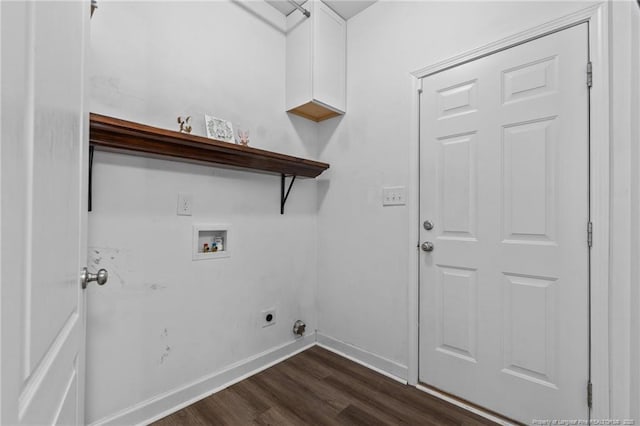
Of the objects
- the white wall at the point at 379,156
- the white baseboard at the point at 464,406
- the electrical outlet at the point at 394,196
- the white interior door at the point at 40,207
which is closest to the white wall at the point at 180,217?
the white wall at the point at 379,156

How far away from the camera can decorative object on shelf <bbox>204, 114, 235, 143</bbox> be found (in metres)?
1.78

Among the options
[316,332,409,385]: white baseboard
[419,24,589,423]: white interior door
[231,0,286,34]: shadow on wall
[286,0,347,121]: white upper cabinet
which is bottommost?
[316,332,409,385]: white baseboard

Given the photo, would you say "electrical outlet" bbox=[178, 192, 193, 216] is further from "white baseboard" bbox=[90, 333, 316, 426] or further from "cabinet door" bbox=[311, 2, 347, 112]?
"cabinet door" bbox=[311, 2, 347, 112]

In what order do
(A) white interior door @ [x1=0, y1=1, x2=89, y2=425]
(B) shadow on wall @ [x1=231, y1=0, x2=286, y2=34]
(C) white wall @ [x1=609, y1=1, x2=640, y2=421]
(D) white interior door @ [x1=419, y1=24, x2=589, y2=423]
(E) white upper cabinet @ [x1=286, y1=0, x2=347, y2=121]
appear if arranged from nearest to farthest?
(A) white interior door @ [x1=0, y1=1, x2=89, y2=425] → (C) white wall @ [x1=609, y1=1, x2=640, y2=421] → (D) white interior door @ [x1=419, y1=24, x2=589, y2=423] → (B) shadow on wall @ [x1=231, y1=0, x2=286, y2=34] → (E) white upper cabinet @ [x1=286, y1=0, x2=347, y2=121]

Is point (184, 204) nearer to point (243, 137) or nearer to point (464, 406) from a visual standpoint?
point (243, 137)

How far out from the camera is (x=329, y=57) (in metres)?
2.22

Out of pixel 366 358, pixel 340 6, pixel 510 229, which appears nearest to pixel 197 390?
pixel 366 358

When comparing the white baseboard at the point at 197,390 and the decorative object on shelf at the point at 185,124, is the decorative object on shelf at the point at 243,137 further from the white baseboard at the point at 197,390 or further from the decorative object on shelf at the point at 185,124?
the white baseboard at the point at 197,390

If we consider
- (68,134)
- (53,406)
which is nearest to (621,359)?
(53,406)

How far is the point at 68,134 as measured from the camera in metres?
0.61

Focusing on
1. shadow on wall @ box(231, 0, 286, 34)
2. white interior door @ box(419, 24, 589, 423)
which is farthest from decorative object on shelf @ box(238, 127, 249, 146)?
white interior door @ box(419, 24, 589, 423)

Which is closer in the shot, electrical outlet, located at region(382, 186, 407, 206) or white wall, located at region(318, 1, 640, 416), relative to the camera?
white wall, located at region(318, 1, 640, 416)

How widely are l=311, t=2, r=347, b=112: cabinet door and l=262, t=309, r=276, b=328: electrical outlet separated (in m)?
1.57

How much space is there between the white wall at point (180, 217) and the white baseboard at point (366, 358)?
1.03 feet
